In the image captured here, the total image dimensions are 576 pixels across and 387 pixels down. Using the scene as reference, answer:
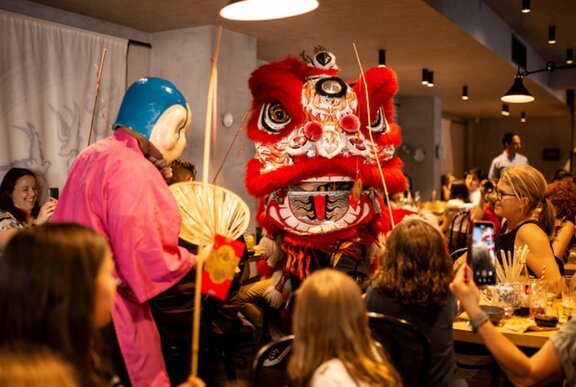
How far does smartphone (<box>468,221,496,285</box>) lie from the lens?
2.03 metres

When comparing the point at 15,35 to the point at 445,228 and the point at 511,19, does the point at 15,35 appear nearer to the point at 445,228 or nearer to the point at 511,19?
the point at 445,228

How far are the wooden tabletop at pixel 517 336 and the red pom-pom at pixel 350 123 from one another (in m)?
1.30

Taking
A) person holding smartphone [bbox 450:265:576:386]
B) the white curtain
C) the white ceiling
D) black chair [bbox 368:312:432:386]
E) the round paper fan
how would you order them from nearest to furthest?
person holding smartphone [bbox 450:265:576:386], black chair [bbox 368:312:432:386], the round paper fan, the white curtain, the white ceiling

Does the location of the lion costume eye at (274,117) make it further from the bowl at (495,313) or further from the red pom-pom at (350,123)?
the bowl at (495,313)

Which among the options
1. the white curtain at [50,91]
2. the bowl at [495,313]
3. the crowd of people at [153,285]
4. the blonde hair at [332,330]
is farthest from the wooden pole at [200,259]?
the white curtain at [50,91]

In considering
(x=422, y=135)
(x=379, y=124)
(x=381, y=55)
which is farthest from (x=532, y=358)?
(x=422, y=135)

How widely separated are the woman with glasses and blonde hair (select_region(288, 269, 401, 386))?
1.78 metres

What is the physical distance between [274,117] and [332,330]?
2134mm

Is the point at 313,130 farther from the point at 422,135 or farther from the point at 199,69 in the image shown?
the point at 422,135

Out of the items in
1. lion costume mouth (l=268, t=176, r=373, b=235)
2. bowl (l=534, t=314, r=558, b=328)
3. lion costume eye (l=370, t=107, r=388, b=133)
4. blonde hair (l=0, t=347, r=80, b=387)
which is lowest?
bowl (l=534, t=314, r=558, b=328)

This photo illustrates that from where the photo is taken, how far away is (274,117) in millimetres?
3434

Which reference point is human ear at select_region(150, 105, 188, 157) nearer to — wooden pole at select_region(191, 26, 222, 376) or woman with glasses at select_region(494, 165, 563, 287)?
wooden pole at select_region(191, 26, 222, 376)

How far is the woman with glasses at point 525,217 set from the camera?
2973mm

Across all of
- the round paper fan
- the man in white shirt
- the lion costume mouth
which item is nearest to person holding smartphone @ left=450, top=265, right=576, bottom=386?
the round paper fan
